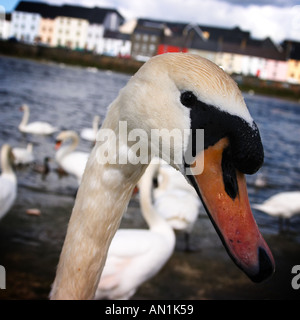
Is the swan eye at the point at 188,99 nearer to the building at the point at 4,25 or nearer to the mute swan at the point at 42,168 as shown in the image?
the building at the point at 4,25

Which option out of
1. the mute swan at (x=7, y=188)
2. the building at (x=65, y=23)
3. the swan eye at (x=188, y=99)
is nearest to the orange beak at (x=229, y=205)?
the swan eye at (x=188, y=99)

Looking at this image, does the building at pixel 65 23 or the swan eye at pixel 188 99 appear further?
the building at pixel 65 23

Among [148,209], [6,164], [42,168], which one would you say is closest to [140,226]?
[148,209]

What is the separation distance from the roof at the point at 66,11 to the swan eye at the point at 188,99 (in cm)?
5274

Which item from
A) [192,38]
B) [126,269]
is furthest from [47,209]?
[192,38]

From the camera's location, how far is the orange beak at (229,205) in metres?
1.18

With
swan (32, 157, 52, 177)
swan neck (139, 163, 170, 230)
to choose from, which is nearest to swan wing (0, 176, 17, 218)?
swan neck (139, 163, 170, 230)

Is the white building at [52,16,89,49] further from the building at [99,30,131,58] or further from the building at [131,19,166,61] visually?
the building at [131,19,166,61]

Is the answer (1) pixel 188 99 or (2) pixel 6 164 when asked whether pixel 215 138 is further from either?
(2) pixel 6 164

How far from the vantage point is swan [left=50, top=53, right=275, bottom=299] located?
1.19 metres

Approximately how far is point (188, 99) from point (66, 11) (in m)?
65.7

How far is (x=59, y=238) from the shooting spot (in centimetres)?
525

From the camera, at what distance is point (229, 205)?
1236 mm
